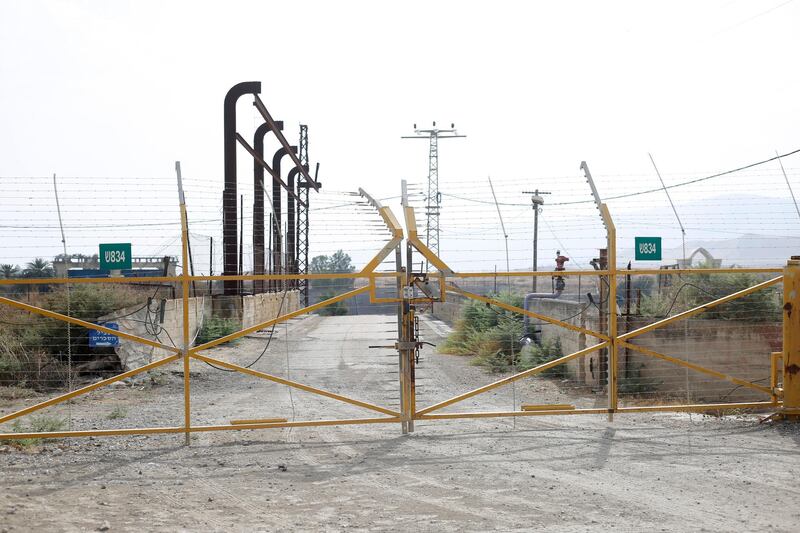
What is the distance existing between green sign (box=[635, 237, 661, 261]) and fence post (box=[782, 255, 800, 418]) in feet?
5.14

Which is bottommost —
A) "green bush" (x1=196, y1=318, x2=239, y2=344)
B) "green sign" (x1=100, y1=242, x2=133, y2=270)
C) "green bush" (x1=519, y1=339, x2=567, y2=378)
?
"green bush" (x1=519, y1=339, x2=567, y2=378)

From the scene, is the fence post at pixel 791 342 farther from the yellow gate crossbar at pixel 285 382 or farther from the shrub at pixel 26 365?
the shrub at pixel 26 365

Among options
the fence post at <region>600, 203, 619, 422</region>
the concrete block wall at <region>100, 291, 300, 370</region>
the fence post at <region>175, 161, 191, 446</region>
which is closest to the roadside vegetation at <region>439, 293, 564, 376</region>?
the fence post at <region>600, 203, 619, 422</region>

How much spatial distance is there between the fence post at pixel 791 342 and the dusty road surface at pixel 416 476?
45 cm

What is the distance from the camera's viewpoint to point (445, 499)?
23.4 feet

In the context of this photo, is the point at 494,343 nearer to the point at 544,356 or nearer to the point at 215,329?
the point at 544,356

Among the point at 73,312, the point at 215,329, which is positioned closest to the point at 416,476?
the point at 73,312

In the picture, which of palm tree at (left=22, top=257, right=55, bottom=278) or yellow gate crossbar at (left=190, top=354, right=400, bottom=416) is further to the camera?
palm tree at (left=22, top=257, right=55, bottom=278)

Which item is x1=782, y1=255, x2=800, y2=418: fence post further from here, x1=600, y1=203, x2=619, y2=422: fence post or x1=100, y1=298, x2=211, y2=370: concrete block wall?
x1=100, y1=298, x2=211, y2=370: concrete block wall

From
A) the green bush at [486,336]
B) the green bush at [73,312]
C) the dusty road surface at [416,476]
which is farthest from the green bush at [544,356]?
the green bush at [73,312]

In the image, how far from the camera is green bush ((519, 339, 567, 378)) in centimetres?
1584

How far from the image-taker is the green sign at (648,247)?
35.2ft

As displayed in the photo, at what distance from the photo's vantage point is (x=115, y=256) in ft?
32.2

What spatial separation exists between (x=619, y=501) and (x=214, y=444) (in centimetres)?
467
